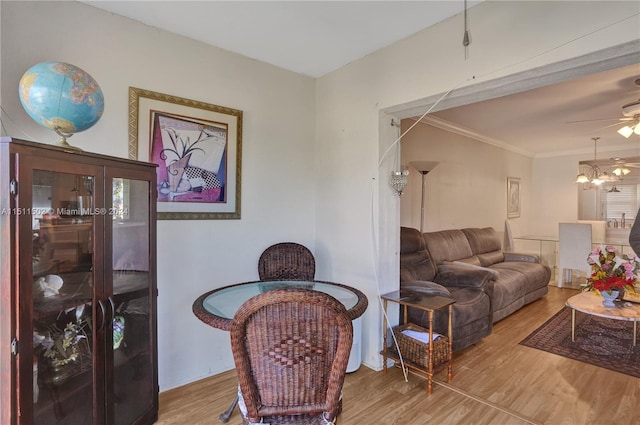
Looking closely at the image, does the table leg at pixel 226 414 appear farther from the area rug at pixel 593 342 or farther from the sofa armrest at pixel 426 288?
the area rug at pixel 593 342

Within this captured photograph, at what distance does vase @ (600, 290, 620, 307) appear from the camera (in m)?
3.06

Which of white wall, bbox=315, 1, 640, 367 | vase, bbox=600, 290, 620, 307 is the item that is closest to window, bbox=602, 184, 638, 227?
vase, bbox=600, 290, 620, 307

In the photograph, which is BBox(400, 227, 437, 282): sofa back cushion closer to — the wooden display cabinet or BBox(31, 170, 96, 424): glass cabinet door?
the wooden display cabinet

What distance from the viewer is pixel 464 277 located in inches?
133

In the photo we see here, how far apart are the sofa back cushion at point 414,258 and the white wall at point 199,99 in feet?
3.12

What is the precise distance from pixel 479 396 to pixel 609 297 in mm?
1851

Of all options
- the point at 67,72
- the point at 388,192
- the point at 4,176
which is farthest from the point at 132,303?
the point at 388,192

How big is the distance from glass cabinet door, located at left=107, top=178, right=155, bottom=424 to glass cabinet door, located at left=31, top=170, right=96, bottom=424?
126mm

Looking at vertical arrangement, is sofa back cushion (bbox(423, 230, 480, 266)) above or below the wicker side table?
above

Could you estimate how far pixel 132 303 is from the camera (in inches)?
73.2

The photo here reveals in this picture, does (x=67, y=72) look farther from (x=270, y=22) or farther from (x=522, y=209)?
(x=522, y=209)

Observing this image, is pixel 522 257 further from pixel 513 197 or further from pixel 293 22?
pixel 293 22

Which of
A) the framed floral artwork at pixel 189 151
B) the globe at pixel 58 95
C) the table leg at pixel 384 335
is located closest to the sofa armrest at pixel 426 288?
the table leg at pixel 384 335

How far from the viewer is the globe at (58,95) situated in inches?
56.7
